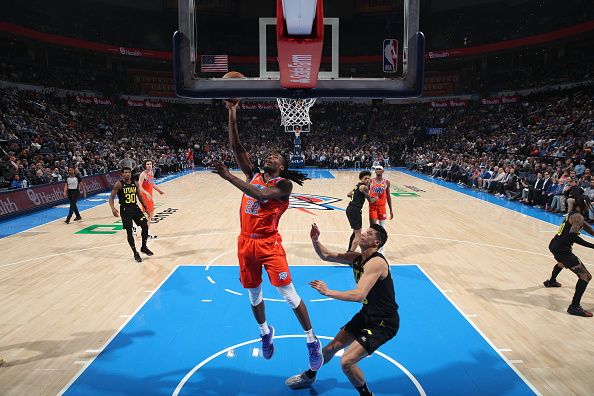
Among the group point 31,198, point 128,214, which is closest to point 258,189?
point 128,214

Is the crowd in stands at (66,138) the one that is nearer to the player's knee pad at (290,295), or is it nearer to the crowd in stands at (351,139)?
the crowd in stands at (351,139)

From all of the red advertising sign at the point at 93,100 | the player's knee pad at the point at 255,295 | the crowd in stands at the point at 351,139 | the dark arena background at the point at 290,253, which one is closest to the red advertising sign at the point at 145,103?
the crowd in stands at the point at 351,139

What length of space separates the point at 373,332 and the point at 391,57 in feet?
9.83

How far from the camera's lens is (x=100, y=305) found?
6547 mm

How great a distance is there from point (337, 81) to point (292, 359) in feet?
10.3

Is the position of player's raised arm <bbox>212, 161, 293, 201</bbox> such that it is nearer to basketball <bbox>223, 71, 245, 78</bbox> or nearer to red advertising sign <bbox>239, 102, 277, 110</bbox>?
basketball <bbox>223, 71, 245, 78</bbox>

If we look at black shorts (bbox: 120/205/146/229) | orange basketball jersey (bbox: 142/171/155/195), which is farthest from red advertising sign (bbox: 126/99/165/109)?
black shorts (bbox: 120/205/146/229)

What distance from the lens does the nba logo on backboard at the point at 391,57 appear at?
4637mm

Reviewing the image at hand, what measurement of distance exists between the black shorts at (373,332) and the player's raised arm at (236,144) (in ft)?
6.31

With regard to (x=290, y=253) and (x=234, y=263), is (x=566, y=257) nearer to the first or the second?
(x=290, y=253)

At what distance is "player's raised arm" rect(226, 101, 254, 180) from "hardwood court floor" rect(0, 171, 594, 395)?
113 inches

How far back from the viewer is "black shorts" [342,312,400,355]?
3.89 metres

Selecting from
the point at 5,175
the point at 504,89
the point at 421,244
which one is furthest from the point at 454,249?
the point at 504,89

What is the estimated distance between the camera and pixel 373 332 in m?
3.96
